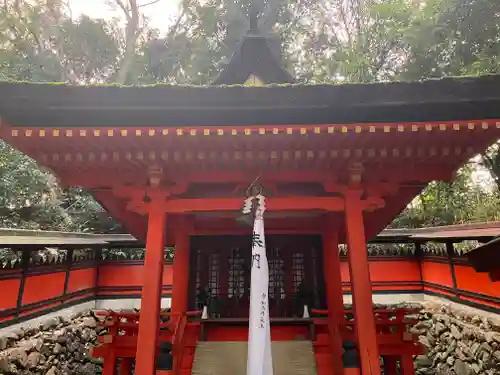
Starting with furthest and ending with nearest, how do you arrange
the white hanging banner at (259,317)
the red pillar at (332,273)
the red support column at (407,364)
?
the red pillar at (332,273), the red support column at (407,364), the white hanging banner at (259,317)

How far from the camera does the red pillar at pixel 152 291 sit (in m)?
4.59

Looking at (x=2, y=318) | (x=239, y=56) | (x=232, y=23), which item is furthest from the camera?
(x=232, y=23)

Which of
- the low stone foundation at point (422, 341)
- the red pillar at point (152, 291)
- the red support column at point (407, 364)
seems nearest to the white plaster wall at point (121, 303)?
the low stone foundation at point (422, 341)

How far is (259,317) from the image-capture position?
4410 millimetres

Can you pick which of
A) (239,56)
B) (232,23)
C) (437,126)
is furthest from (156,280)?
(232,23)

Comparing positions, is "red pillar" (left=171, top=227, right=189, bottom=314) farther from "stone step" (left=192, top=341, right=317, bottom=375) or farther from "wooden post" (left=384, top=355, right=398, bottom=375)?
"wooden post" (left=384, top=355, right=398, bottom=375)

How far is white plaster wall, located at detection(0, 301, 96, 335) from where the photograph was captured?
8319 millimetres

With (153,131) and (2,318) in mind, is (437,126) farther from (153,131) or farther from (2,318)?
(2,318)

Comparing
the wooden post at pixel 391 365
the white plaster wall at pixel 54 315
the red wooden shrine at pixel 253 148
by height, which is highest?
the red wooden shrine at pixel 253 148

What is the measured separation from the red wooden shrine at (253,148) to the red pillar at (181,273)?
3.44 ft

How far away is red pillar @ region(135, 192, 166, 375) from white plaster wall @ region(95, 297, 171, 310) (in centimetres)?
940

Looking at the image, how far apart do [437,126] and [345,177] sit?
1.52m

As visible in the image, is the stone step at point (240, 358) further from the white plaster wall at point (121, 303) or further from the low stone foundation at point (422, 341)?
A: the white plaster wall at point (121, 303)

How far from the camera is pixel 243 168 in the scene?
5.27 metres
